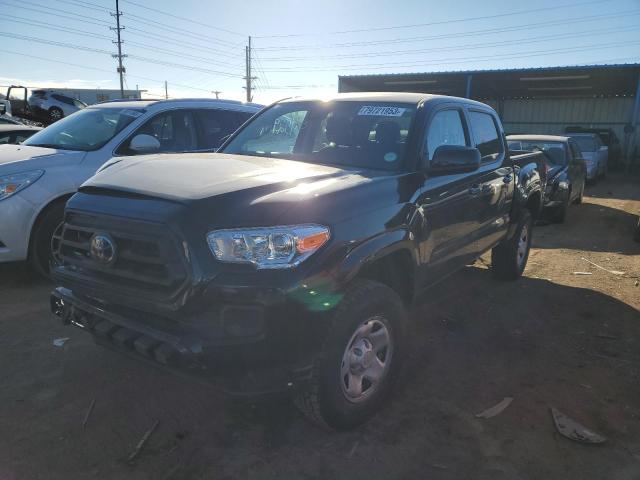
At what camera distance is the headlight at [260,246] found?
2395mm

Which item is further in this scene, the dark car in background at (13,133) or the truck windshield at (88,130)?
the dark car in background at (13,133)

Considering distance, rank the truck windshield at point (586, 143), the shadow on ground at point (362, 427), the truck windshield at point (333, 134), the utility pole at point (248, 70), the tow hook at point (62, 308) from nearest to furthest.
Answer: the shadow on ground at point (362, 427) < the tow hook at point (62, 308) < the truck windshield at point (333, 134) < the truck windshield at point (586, 143) < the utility pole at point (248, 70)

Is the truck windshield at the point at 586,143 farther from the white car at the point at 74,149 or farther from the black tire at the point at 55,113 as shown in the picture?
the black tire at the point at 55,113

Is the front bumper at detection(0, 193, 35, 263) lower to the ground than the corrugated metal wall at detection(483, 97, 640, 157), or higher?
lower

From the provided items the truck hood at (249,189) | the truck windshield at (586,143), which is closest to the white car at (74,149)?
the truck hood at (249,189)

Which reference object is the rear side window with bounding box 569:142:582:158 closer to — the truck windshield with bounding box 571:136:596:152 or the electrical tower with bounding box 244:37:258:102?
the truck windshield with bounding box 571:136:596:152

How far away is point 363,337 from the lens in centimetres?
286

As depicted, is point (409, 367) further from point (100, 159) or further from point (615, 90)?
point (615, 90)

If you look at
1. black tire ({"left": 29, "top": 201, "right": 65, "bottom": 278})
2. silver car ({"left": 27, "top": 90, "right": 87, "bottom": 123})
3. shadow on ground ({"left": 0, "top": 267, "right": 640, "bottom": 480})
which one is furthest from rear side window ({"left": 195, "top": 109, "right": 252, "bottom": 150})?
silver car ({"left": 27, "top": 90, "right": 87, "bottom": 123})

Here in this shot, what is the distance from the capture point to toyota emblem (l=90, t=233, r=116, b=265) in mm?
2672

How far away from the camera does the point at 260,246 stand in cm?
241

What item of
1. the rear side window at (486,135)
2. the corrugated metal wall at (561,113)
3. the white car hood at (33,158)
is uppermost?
the corrugated metal wall at (561,113)

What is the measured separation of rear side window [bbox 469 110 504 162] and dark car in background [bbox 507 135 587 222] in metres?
3.78

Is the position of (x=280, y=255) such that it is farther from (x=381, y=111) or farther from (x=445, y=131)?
(x=445, y=131)
